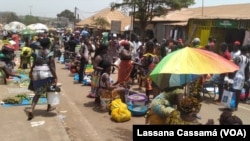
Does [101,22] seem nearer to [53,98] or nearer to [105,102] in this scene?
[105,102]

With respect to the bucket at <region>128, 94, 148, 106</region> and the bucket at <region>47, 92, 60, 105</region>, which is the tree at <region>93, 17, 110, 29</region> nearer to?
the bucket at <region>128, 94, 148, 106</region>

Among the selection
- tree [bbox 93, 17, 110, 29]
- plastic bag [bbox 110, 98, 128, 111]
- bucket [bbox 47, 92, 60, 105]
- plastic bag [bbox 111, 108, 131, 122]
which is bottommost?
plastic bag [bbox 111, 108, 131, 122]

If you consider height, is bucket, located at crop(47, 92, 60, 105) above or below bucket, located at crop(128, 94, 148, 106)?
above

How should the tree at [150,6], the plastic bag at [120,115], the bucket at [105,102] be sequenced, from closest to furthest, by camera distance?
the plastic bag at [120,115], the bucket at [105,102], the tree at [150,6]

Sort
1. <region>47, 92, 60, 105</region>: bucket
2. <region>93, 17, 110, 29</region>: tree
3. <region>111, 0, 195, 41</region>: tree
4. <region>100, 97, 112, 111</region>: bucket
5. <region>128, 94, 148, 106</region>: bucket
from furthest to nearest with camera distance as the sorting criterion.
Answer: <region>93, 17, 110, 29</region>: tree
<region>111, 0, 195, 41</region>: tree
<region>100, 97, 112, 111</region>: bucket
<region>128, 94, 148, 106</region>: bucket
<region>47, 92, 60, 105</region>: bucket

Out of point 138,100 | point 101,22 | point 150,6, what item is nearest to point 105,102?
point 138,100

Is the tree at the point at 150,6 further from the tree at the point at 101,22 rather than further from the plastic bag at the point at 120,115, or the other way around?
the plastic bag at the point at 120,115

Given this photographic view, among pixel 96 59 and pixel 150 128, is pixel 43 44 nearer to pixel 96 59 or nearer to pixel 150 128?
pixel 96 59

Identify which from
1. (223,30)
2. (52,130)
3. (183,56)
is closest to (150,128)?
(183,56)

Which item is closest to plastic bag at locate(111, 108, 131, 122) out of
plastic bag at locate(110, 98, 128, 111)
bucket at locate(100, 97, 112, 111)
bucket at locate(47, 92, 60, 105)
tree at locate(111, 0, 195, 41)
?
plastic bag at locate(110, 98, 128, 111)

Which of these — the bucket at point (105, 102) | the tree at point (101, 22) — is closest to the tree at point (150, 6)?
the tree at point (101, 22)

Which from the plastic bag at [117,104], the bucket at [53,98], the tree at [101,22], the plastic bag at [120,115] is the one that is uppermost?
the tree at [101,22]

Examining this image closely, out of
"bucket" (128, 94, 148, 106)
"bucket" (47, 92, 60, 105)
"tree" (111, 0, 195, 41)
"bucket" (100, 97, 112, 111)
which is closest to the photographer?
"bucket" (47, 92, 60, 105)

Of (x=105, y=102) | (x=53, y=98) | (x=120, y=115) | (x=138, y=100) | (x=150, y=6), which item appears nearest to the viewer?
(x=120, y=115)
